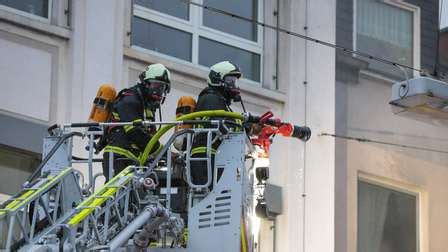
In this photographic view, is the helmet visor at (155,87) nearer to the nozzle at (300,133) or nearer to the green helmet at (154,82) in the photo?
the green helmet at (154,82)

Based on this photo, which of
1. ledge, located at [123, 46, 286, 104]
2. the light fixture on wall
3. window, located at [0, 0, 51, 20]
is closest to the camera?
window, located at [0, 0, 51, 20]

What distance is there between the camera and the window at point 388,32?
58.1ft

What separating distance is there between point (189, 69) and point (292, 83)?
218cm

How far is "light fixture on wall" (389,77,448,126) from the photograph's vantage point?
13.7 metres

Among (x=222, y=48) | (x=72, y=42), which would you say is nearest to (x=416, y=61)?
(x=222, y=48)

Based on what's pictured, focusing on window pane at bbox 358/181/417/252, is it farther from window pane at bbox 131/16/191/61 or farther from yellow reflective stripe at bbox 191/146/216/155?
yellow reflective stripe at bbox 191/146/216/155

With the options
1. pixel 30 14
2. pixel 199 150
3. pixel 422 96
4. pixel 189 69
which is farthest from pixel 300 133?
pixel 189 69

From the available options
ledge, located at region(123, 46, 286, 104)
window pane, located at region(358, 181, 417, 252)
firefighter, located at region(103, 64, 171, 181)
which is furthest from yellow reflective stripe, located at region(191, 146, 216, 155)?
window pane, located at region(358, 181, 417, 252)

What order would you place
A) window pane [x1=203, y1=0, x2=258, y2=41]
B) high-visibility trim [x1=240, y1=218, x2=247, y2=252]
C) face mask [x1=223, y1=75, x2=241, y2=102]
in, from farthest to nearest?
window pane [x1=203, y1=0, x2=258, y2=41] < face mask [x1=223, y1=75, x2=241, y2=102] < high-visibility trim [x1=240, y1=218, x2=247, y2=252]

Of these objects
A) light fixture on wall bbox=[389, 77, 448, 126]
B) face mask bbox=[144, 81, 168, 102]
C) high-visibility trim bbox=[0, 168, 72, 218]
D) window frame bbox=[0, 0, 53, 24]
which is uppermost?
window frame bbox=[0, 0, 53, 24]

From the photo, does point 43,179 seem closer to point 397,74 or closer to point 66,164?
point 66,164

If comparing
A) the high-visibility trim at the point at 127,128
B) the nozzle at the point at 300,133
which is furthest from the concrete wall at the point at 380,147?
the high-visibility trim at the point at 127,128

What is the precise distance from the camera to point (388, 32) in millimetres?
18234

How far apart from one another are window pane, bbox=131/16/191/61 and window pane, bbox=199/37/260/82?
32 cm
